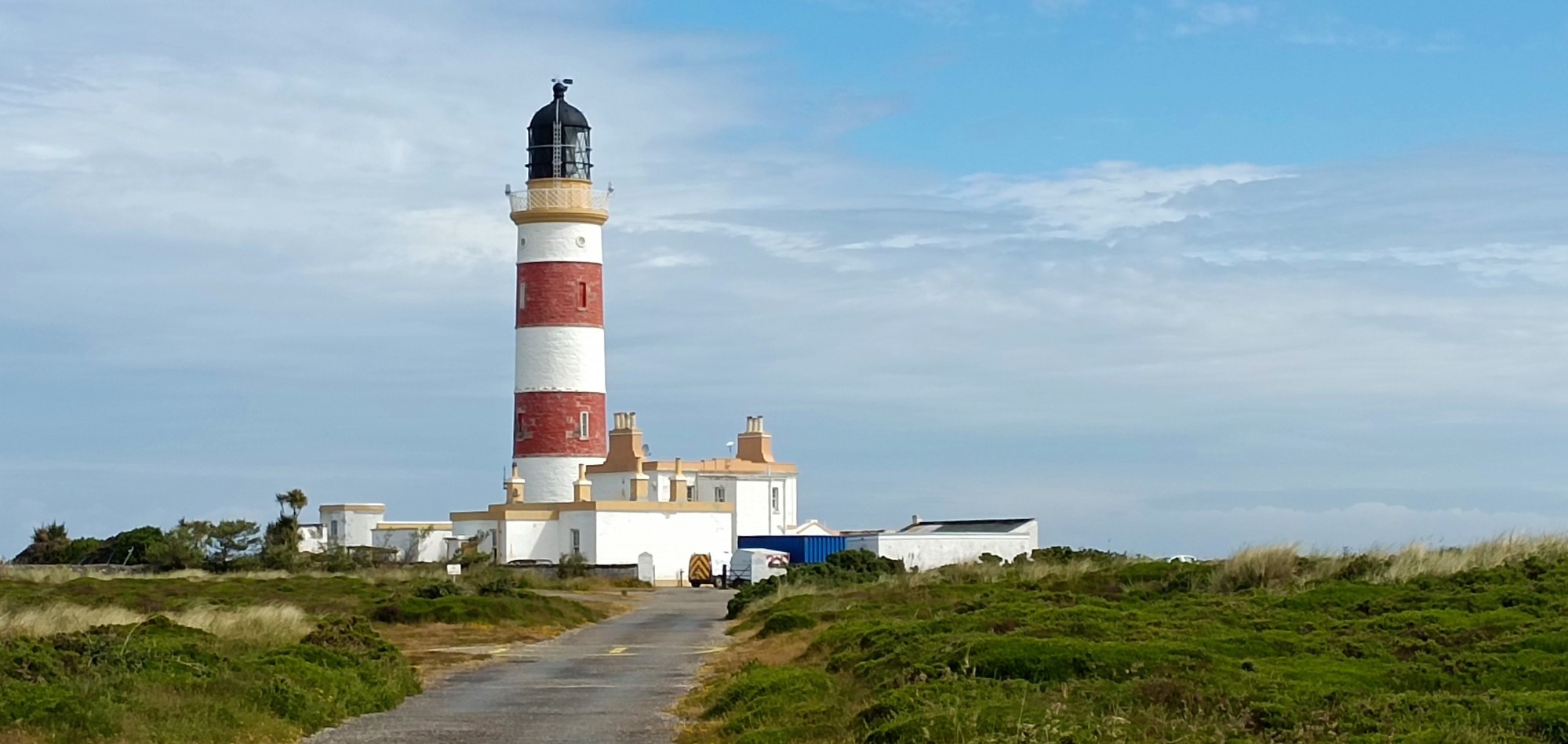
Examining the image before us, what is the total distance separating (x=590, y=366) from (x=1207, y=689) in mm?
50181

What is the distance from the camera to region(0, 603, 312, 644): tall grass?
2481 centimetres

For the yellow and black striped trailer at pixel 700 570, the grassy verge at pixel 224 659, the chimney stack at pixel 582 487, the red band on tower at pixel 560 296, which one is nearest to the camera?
the grassy verge at pixel 224 659

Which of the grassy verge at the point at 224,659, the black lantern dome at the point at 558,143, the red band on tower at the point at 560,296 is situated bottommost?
the grassy verge at the point at 224,659

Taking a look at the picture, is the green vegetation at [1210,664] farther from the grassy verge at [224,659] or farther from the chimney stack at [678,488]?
the chimney stack at [678,488]

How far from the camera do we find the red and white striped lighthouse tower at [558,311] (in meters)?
64.1

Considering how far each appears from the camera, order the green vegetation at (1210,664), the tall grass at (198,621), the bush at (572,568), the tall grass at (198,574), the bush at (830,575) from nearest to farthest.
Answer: the green vegetation at (1210,664)
the tall grass at (198,621)
the bush at (830,575)
the tall grass at (198,574)
the bush at (572,568)

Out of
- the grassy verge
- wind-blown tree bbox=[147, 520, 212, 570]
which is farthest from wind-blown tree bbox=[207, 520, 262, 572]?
the grassy verge

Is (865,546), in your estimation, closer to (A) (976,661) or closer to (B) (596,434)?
(B) (596,434)

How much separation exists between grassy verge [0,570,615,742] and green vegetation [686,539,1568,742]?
12.1ft

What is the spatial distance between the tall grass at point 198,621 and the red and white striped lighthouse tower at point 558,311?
32.4 m

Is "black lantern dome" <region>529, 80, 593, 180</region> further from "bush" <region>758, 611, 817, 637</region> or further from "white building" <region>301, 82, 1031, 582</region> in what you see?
"bush" <region>758, 611, 817, 637</region>

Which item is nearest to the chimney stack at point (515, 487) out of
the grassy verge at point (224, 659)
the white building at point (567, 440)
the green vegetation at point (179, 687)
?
the white building at point (567, 440)

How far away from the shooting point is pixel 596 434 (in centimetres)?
6681

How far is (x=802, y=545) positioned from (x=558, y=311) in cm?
1182
